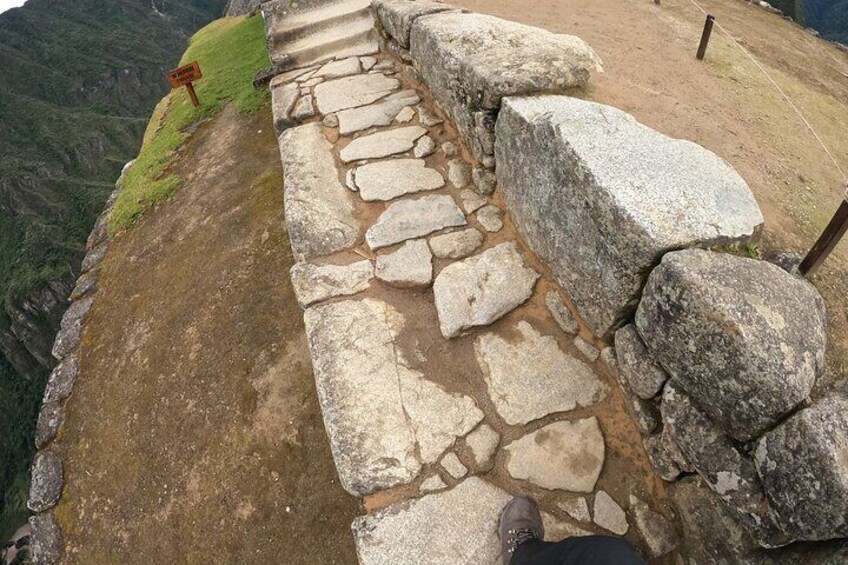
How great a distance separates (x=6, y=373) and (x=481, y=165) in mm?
69405

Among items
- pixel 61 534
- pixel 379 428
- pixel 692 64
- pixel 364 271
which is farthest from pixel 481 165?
pixel 61 534

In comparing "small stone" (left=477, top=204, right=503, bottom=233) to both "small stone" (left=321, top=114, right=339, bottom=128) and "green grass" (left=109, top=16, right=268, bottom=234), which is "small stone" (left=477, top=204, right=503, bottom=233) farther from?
"green grass" (left=109, top=16, right=268, bottom=234)

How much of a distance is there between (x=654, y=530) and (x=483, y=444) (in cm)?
103

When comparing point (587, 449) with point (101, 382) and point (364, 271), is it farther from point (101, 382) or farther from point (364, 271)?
point (101, 382)

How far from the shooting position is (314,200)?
4.44 m

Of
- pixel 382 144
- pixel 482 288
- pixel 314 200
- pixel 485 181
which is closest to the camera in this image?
pixel 482 288

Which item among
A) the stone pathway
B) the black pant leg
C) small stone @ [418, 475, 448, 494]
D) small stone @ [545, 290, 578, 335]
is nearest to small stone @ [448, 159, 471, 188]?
the stone pathway

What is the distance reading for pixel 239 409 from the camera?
3855mm

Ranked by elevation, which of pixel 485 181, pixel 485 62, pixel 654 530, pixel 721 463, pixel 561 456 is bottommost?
pixel 654 530

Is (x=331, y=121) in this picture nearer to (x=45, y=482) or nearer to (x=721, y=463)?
(x=45, y=482)

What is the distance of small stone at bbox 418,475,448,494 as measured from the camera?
2805 millimetres

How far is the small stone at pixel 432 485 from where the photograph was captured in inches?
110

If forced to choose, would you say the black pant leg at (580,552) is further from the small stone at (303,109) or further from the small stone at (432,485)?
the small stone at (303,109)

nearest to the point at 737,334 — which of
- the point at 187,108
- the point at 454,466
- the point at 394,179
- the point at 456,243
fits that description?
the point at 454,466
